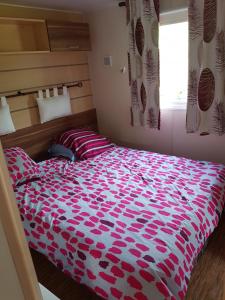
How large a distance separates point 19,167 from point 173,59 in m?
2.02

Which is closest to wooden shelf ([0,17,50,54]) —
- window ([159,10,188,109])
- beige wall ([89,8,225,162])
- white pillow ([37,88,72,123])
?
white pillow ([37,88,72,123])

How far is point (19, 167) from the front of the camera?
2.38 m

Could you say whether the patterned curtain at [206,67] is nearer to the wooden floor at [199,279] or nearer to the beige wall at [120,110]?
the beige wall at [120,110]

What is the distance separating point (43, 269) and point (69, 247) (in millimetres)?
604

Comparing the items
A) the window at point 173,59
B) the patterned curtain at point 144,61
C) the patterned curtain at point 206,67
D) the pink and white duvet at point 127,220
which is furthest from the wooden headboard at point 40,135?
the patterned curtain at point 206,67

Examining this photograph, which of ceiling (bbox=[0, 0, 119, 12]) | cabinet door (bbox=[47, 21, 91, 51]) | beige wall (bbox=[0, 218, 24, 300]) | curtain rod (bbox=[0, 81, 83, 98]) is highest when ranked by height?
ceiling (bbox=[0, 0, 119, 12])

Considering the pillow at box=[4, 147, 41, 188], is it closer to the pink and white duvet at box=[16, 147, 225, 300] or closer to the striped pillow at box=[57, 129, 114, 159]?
the pink and white duvet at box=[16, 147, 225, 300]

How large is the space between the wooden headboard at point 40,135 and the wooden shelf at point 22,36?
0.85m

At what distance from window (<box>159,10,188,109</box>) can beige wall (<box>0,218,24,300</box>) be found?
2.49 m

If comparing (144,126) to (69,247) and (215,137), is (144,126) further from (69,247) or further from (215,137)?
(69,247)

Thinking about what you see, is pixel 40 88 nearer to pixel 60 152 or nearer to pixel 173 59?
pixel 60 152

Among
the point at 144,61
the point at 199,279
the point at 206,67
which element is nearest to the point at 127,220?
the point at 199,279

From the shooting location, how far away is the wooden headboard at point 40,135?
2.69 metres

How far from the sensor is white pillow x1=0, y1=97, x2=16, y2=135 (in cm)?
249
